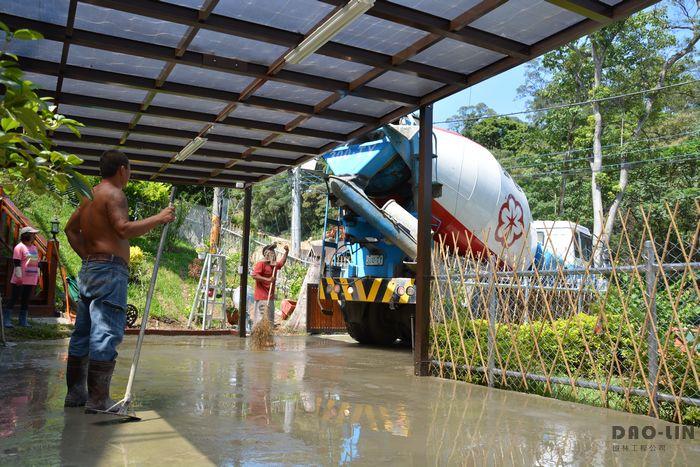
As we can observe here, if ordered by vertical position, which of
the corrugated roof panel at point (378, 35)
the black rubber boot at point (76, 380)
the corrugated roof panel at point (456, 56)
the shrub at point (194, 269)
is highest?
the corrugated roof panel at point (378, 35)

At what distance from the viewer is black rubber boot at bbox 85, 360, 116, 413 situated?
13.1 feet

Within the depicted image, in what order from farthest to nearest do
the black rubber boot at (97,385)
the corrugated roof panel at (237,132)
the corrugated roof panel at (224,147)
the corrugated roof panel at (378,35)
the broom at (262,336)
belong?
1. the broom at (262,336)
2. the corrugated roof panel at (224,147)
3. the corrugated roof panel at (237,132)
4. the corrugated roof panel at (378,35)
5. the black rubber boot at (97,385)

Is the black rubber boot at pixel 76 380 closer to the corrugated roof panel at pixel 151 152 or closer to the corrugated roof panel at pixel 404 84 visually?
the corrugated roof panel at pixel 404 84

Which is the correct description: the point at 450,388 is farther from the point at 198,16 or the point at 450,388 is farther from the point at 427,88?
the point at 198,16

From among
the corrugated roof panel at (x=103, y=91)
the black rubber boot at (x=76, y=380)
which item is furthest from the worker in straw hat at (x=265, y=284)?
the black rubber boot at (x=76, y=380)

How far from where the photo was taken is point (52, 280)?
12.0 m

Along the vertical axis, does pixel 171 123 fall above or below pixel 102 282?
above

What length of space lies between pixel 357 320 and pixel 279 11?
6.62 m

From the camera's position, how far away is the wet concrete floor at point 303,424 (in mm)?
3254

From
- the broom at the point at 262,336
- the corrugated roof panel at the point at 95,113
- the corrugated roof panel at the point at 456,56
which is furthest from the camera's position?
the broom at the point at 262,336

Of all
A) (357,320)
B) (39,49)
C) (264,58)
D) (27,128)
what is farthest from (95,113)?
(27,128)

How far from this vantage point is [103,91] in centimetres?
664

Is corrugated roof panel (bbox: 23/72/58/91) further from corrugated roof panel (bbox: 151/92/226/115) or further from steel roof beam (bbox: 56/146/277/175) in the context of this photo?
steel roof beam (bbox: 56/146/277/175)

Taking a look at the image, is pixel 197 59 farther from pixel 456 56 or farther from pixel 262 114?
pixel 456 56
